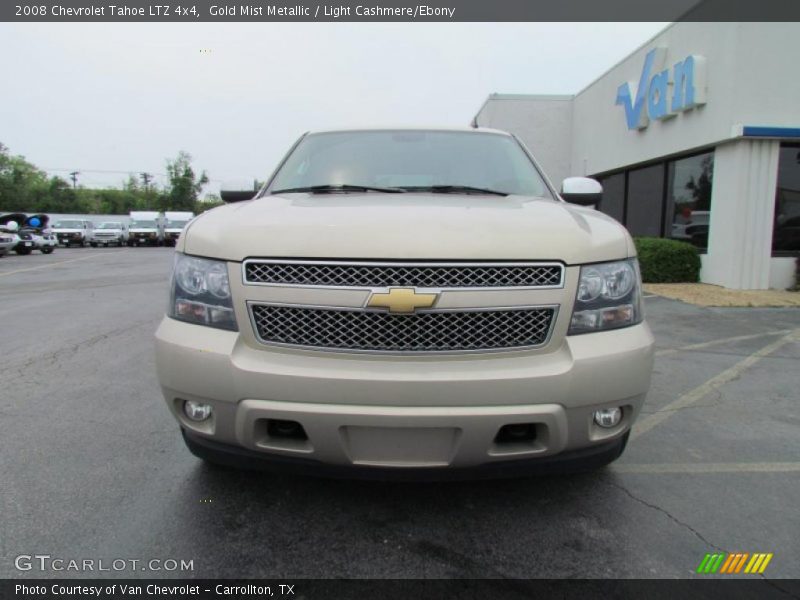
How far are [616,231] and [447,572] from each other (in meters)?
1.58

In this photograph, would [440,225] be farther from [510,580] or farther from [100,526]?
[100,526]

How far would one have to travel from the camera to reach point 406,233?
82.7 inches

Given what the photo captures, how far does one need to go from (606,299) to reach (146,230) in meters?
Result: 40.1

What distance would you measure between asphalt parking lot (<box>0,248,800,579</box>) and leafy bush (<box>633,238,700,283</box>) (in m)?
7.77

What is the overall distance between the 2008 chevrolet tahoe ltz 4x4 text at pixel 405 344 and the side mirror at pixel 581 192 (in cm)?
115

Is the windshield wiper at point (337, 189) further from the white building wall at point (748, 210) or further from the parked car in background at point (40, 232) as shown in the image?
the parked car in background at point (40, 232)

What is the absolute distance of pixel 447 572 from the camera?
6.87 feet

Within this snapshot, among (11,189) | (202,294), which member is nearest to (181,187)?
(11,189)

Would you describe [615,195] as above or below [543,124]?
below

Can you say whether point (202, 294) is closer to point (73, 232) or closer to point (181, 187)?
point (73, 232)

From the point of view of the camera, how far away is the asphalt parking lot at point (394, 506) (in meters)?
2.18

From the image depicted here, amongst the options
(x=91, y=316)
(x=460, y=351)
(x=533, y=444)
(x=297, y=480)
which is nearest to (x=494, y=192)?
(x=460, y=351)

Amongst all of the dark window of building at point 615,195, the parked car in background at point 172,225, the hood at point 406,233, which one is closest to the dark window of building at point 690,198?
the dark window of building at point 615,195

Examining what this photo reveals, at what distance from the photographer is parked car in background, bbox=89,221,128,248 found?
3659 centimetres
